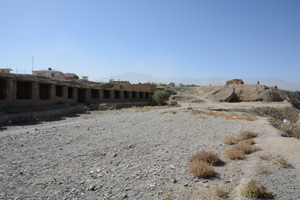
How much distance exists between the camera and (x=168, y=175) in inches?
213

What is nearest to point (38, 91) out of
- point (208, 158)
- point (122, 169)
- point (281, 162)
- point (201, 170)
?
point (122, 169)

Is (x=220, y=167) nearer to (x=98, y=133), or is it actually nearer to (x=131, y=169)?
(x=131, y=169)

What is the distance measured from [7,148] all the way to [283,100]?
142 feet

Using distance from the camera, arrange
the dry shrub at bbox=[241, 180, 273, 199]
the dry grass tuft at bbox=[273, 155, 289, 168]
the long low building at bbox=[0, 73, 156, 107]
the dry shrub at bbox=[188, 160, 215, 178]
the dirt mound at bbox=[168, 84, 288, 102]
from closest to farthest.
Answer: the dry shrub at bbox=[241, 180, 273, 199] < the dry shrub at bbox=[188, 160, 215, 178] < the dry grass tuft at bbox=[273, 155, 289, 168] < the long low building at bbox=[0, 73, 156, 107] < the dirt mound at bbox=[168, 84, 288, 102]

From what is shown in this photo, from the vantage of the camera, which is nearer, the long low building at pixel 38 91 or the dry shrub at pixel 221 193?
the dry shrub at pixel 221 193

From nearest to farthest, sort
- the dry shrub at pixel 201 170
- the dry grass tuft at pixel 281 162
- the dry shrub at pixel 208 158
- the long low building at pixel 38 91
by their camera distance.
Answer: the dry shrub at pixel 201 170, the dry grass tuft at pixel 281 162, the dry shrub at pixel 208 158, the long low building at pixel 38 91

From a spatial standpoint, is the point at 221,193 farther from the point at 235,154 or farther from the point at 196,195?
the point at 235,154

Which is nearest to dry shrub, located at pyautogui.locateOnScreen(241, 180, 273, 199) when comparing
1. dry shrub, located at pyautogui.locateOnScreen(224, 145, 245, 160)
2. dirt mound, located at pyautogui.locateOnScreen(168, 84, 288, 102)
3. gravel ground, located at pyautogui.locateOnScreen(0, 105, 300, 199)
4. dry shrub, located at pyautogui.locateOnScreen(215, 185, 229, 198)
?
gravel ground, located at pyautogui.locateOnScreen(0, 105, 300, 199)

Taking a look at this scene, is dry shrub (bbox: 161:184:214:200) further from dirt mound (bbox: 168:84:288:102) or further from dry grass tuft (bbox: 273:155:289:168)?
dirt mound (bbox: 168:84:288:102)

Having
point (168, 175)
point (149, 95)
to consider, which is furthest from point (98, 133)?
point (149, 95)

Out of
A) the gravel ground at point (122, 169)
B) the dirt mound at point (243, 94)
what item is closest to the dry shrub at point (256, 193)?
the gravel ground at point (122, 169)

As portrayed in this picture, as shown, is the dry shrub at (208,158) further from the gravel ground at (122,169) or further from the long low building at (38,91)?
the long low building at (38,91)

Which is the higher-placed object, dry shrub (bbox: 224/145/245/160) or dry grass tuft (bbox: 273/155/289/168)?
dry grass tuft (bbox: 273/155/289/168)

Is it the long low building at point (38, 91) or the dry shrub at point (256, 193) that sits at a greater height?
the long low building at point (38, 91)
